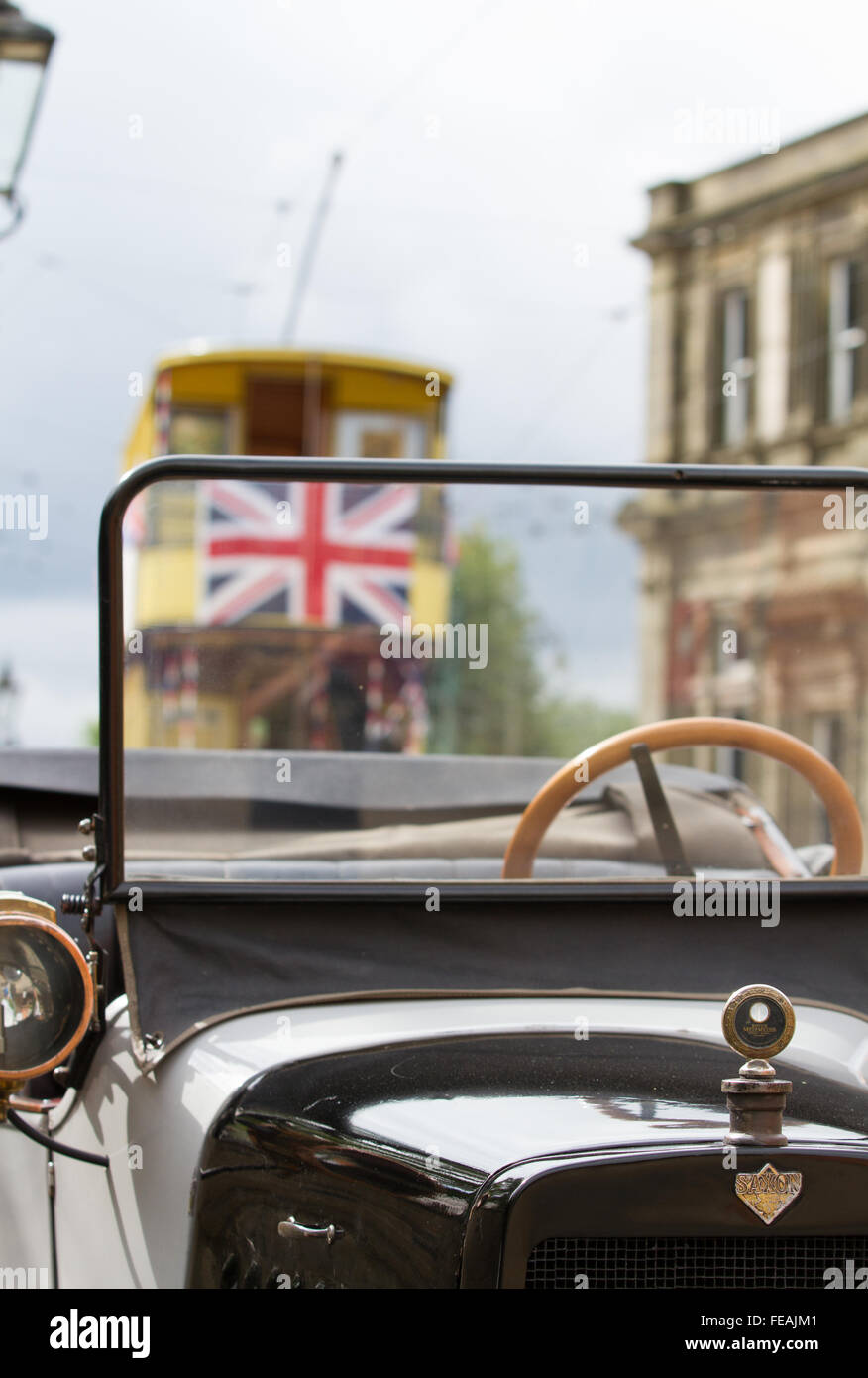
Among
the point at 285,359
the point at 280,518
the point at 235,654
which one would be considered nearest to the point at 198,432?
the point at 285,359

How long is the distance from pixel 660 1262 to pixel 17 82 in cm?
483

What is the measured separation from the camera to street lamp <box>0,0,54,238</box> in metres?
5.21

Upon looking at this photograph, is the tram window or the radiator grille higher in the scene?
the tram window

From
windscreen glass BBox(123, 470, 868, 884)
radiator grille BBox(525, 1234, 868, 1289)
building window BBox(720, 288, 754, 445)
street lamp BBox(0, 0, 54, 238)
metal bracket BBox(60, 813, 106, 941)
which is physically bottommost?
radiator grille BBox(525, 1234, 868, 1289)

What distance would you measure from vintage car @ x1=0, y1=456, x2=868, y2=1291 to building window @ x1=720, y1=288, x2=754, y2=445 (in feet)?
52.3

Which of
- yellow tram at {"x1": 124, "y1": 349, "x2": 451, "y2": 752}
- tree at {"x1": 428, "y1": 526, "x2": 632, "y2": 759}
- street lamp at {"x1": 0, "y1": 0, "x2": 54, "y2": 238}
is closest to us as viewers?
yellow tram at {"x1": 124, "y1": 349, "x2": 451, "y2": 752}

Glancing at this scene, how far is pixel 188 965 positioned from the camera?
7.23 ft

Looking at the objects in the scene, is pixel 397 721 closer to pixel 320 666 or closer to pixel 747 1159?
pixel 320 666

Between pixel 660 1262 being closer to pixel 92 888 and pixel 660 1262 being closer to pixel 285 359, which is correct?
pixel 92 888

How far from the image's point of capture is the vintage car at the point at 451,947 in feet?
5.20

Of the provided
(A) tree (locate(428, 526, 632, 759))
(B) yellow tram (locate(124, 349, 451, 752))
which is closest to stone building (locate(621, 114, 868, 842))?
(A) tree (locate(428, 526, 632, 759))

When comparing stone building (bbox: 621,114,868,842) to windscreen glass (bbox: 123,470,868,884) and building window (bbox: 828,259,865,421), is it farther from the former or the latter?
windscreen glass (bbox: 123,470,868,884)

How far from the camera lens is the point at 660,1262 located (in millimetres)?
1573

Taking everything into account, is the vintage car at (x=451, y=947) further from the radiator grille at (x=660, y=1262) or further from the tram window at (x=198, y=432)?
the tram window at (x=198, y=432)
